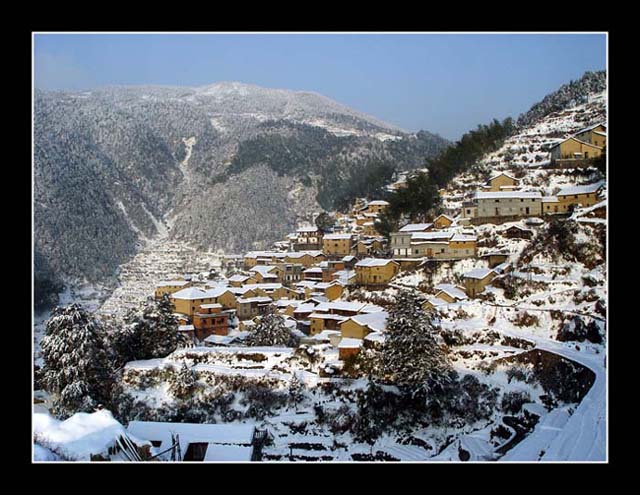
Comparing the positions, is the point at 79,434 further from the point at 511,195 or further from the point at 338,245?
the point at 338,245

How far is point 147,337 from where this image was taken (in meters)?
16.8

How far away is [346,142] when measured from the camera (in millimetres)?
68375

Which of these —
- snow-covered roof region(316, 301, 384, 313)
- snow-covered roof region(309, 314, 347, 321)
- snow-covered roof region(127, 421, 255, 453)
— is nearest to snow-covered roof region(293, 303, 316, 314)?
snow-covered roof region(316, 301, 384, 313)

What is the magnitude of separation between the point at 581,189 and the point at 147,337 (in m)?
13.9

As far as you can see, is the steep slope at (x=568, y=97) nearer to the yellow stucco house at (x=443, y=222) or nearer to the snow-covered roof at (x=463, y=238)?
the yellow stucco house at (x=443, y=222)

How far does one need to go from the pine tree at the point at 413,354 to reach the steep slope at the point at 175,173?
61.9ft

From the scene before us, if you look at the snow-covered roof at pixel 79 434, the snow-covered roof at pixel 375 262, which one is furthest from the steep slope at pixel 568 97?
the snow-covered roof at pixel 79 434

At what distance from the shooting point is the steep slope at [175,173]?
43.3 metres

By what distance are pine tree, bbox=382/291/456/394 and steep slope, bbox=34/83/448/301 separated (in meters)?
18.9

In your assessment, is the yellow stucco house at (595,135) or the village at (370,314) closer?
the village at (370,314)

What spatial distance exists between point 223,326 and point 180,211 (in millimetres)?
40844

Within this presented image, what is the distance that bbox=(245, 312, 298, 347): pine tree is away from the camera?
1716 cm

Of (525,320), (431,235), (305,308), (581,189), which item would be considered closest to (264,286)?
(305,308)

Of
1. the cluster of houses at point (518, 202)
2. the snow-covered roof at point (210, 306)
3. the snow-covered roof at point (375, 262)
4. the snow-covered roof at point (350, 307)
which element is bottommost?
the snow-covered roof at point (210, 306)
